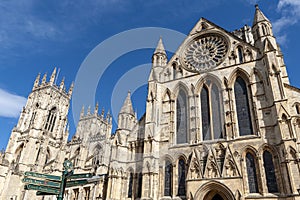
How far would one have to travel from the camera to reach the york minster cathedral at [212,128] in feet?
45.9

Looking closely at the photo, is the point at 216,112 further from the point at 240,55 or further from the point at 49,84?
the point at 49,84

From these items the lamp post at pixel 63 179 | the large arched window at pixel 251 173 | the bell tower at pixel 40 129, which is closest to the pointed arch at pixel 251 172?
the large arched window at pixel 251 173

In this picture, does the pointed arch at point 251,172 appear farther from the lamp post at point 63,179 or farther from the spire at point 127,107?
the lamp post at point 63,179

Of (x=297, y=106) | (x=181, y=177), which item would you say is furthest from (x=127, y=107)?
(x=297, y=106)

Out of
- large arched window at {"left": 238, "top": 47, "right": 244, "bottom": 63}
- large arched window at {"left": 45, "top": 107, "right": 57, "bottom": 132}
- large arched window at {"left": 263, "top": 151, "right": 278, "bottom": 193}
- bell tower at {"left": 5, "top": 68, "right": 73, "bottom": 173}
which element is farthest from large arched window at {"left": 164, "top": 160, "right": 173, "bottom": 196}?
large arched window at {"left": 45, "top": 107, "right": 57, "bottom": 132}

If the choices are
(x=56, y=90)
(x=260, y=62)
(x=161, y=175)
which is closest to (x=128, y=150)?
(x=161, y=175)

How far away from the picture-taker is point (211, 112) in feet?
58.4

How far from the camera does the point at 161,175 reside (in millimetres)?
16875

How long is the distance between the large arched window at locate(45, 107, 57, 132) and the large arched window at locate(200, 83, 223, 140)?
44051 mm

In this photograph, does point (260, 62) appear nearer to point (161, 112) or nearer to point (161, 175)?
point (161, 112)

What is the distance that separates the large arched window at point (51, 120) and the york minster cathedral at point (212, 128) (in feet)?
101

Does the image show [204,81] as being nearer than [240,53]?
No

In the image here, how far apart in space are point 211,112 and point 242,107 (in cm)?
231

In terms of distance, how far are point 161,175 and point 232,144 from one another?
5.66m
